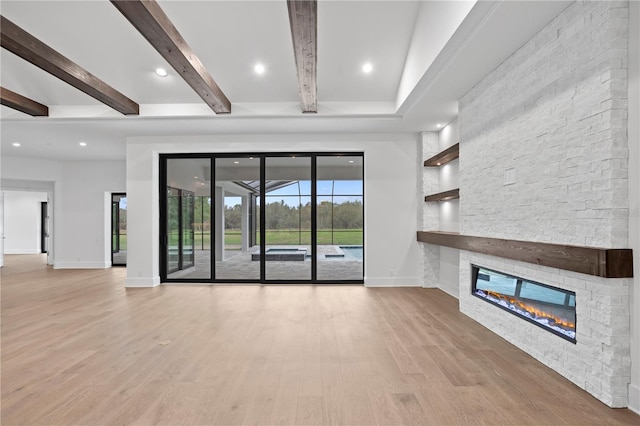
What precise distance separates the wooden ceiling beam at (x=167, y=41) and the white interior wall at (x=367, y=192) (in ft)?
6.04

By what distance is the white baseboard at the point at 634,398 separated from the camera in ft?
7.32

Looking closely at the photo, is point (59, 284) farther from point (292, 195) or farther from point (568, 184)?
point (568, 184)

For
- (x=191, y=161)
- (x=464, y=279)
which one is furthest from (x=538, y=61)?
(x=191, y=161)

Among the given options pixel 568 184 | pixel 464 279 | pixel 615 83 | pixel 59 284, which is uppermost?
pixel 615 83

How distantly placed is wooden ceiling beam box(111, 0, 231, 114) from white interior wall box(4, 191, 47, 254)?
13.0 meters

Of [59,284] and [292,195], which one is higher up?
[292,195]

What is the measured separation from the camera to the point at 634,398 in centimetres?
226

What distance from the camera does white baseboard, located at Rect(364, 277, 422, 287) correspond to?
6359 millimetres

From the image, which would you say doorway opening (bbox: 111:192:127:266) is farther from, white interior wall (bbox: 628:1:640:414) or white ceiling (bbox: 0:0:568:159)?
white interior wall (bbox: 628:1:640:414)

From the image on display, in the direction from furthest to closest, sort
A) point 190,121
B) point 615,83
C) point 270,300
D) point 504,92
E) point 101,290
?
point 101,290 < point 190,121 < point 270,300 < point 504,92 < point 615,83

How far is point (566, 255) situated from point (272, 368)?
2.46 metres

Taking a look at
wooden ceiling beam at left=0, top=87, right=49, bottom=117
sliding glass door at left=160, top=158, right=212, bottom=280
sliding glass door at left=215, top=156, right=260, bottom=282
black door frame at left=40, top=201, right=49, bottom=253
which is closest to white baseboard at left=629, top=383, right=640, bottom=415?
sliding glass door at left=215, top=156, right=260, bottom=282

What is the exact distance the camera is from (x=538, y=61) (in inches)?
120

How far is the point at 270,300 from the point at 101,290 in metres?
3.27
